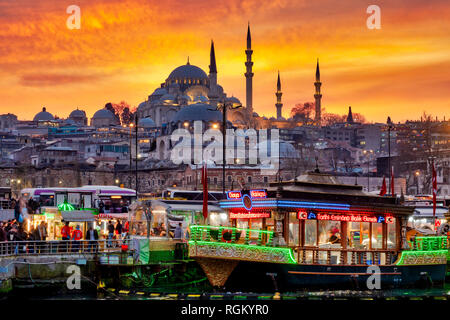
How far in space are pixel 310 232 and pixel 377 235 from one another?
2.57 m

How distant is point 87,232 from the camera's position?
23094 mm

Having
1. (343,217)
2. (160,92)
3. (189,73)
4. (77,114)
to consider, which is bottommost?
(343,217)

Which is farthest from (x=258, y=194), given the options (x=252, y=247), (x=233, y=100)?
(x=233, y=100)

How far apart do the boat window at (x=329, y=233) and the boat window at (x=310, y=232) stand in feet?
0.83

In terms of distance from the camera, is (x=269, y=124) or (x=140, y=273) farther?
(x=269, y=124)

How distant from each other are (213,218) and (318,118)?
127 meters

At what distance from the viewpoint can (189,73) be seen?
457 ft

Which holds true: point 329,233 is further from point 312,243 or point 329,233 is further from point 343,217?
point 312,243

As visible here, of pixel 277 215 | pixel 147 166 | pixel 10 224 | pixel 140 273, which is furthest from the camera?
pixel 147 166

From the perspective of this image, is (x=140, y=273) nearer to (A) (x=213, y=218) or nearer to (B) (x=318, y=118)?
(A) (x=213, y=218)

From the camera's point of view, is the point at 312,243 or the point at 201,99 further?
the point at 201,99

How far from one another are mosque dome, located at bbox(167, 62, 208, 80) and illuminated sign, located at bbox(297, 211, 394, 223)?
387ft
